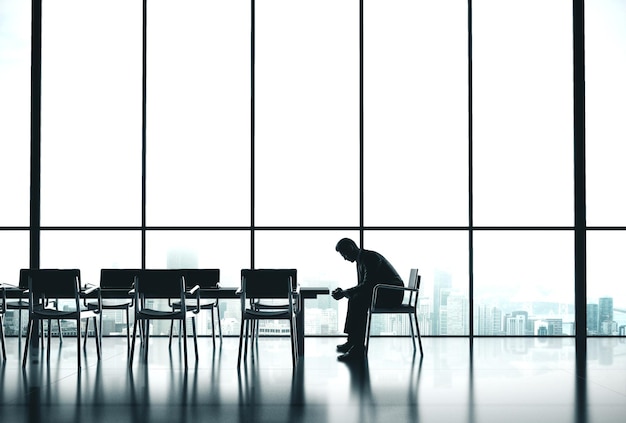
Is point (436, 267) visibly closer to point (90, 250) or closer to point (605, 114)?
point (605, 114)

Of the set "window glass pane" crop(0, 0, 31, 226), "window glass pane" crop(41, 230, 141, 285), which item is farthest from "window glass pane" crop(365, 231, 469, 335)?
"window glass pane" crop(0, 0, 31, 226)

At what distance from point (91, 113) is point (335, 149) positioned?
281cm

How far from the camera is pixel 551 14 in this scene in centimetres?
741

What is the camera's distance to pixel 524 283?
7.23 meters

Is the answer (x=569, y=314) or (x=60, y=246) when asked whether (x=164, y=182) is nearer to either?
(x=60, y=246)

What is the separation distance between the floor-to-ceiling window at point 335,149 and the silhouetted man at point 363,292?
130cm

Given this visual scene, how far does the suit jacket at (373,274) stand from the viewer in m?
5.76

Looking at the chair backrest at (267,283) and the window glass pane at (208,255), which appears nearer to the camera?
the chair backrest at (267,283)

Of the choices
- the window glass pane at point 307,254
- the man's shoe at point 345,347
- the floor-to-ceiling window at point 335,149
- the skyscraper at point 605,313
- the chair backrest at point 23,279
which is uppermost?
the floor-to-ceiling window at point 335,149

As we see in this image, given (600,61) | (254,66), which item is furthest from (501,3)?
(254,66)

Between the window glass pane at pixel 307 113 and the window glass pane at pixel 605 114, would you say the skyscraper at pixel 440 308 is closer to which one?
the window glass pane at pixel 307 113

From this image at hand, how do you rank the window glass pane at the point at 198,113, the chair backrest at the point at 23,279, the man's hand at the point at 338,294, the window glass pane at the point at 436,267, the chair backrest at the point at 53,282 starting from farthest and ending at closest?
1. the window glass pane at the point at 198,113
2. the window glass pane at the point at 436,267
3. the chair backrest at the point at 23,279
4. the man's hand at the point at 338,294
5. the chair backrest at the point at 53,282

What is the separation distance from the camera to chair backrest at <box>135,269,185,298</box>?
5.31m

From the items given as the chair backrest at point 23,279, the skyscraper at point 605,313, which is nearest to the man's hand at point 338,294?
the chair backrest at point 23,279
